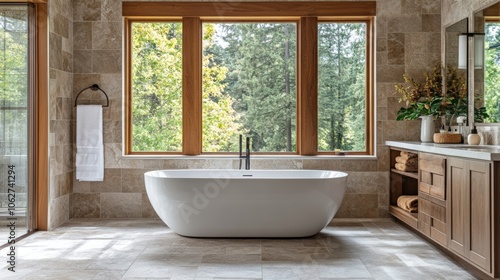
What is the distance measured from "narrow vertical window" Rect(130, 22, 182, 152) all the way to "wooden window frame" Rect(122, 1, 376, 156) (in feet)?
0.26

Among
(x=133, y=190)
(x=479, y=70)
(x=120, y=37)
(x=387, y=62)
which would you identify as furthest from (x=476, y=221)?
(x=120, y=37)

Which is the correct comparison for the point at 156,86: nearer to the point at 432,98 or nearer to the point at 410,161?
the point at 410,161

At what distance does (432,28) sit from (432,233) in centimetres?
239

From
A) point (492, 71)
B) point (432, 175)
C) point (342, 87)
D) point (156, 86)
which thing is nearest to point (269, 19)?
point (342, 87)

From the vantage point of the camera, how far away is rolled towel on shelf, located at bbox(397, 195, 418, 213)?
4.81 meters

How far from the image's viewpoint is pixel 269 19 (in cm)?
559

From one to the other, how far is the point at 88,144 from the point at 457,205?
361cm

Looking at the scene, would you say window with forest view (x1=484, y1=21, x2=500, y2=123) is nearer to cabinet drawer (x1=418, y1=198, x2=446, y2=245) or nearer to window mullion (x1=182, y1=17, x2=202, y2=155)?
cabinet drawer (x1=418, y1=198, x2=446, y2=245)

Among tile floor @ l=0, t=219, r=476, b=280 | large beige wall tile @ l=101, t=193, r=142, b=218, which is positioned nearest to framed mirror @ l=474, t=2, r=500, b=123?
tile floor @ l=0, t=219, r=476, b=280

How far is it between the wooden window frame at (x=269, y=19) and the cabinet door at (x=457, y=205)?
187 cm

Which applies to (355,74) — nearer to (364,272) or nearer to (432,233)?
(432,233)

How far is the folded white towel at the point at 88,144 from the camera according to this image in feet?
17.6

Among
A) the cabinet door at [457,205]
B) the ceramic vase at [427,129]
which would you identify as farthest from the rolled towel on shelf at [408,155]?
the cabinet door at [457,205]

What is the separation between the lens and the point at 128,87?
563 centimetres
